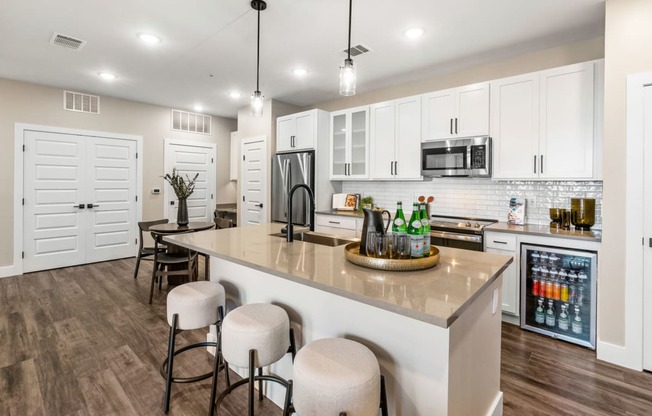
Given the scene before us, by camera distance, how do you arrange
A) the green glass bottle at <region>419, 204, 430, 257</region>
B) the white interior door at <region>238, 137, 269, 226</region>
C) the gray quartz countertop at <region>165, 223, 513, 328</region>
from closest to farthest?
1. the gray quartz countertop at <region>165, 223, 513, 328</region>
2. the green glass bottle at <region>419, 204, 430, 257</region>
3. the white interior door at <region>238, 137, 269, 226</region>

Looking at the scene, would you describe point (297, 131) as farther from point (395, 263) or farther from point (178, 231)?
point (395, 263)

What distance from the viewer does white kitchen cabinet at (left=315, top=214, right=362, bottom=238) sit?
13.8 feet

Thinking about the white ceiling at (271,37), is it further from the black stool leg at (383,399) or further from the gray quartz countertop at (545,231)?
the black stool leg at (383,399)

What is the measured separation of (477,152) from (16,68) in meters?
5.60

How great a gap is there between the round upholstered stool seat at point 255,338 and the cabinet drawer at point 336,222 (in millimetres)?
2669

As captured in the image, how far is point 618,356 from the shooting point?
241 centimetres

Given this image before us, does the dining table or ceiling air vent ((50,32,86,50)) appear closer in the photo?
ceiling air vent ((50,32,86,50))

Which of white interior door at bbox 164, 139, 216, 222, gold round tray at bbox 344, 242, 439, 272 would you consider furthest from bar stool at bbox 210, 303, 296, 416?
white interior door at bbox 164, 139, 216, 222

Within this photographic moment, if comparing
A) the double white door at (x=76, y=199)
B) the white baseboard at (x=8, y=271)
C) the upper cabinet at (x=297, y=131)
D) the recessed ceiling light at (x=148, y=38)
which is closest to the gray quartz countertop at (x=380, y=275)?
the recessed ceiling light at (x=148, y=38)

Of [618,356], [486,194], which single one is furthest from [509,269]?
[486,194]

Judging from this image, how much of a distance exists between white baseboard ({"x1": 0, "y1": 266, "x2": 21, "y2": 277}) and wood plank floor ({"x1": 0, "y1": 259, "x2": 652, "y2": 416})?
53.5 inches

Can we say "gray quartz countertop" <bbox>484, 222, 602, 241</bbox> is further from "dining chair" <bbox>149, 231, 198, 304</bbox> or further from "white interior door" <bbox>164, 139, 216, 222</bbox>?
"white interior door" <bbox>164, 139, 216, 222</bbox>

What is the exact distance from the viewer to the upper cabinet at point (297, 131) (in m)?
4.75

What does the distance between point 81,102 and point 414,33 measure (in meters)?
5.05
